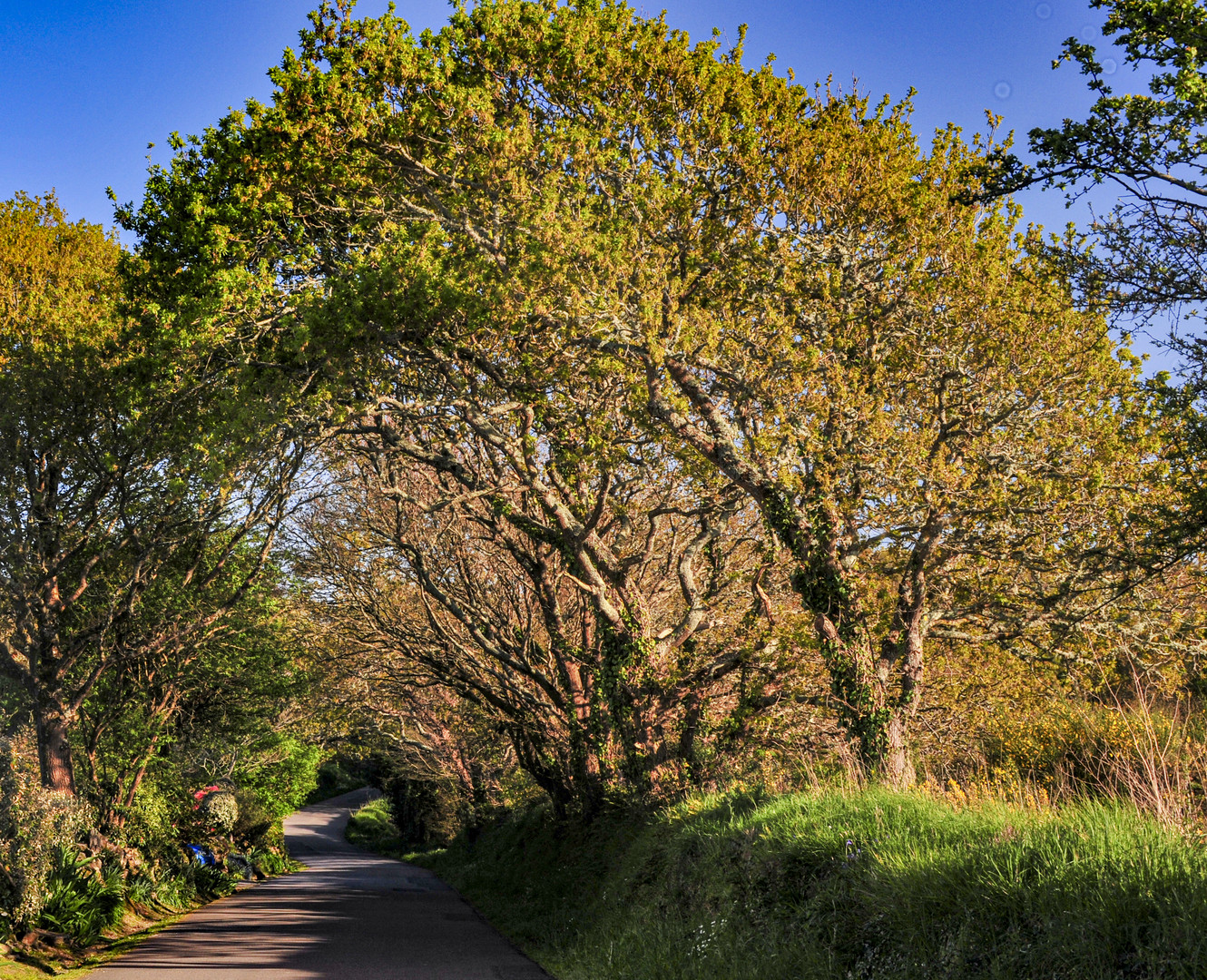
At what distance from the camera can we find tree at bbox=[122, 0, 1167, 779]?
12352 millimetres

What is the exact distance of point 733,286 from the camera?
1424cm

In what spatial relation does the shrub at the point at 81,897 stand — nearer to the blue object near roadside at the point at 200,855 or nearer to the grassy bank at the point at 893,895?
the blue object near roadside at the point at 200,855

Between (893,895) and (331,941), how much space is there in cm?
1128

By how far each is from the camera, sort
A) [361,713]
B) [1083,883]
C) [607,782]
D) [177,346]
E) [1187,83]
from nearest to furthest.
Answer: [1083,883] < [1187,83] < [177,346] < [607,782] < [361,713]

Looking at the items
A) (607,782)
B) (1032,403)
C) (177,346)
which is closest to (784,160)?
(1032,403)

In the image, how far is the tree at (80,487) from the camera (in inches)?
555

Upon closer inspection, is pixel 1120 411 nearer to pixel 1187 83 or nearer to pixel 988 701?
pixel 988 701

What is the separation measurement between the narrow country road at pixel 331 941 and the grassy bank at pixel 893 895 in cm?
172

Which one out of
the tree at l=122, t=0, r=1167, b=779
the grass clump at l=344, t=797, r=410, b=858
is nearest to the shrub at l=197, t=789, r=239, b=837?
the tree at l=122, t=0, r=1167, b=779

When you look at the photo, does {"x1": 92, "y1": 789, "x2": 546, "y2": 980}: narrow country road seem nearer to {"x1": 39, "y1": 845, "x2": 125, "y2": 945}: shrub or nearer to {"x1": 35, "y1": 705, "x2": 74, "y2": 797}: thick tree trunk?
{"x1": 39, "y1": 845, "x2": 125, "y2": 945}: shrub

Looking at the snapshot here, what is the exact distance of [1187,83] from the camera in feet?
24.5

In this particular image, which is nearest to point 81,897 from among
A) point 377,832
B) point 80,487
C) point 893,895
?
point 80,487

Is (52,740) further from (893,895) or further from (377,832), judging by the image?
(377,832)

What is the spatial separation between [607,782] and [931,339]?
9.26 meters
